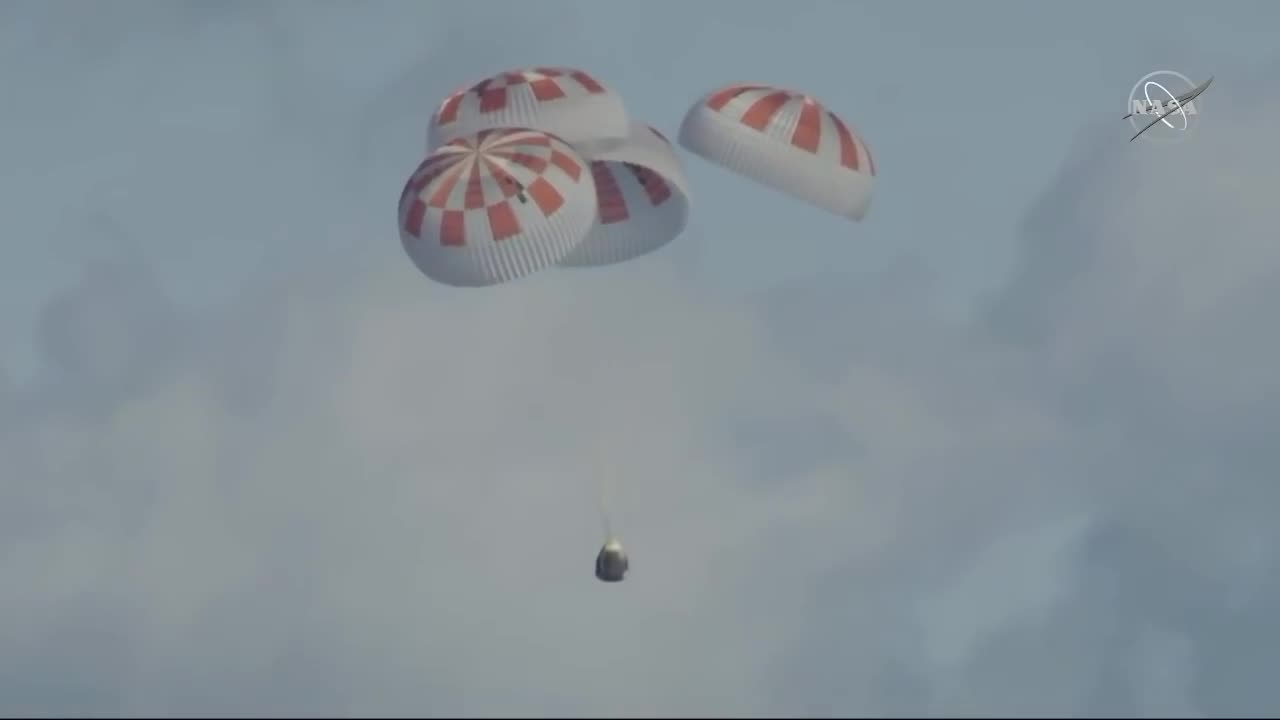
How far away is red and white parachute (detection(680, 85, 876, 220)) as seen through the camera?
75062 millimetres

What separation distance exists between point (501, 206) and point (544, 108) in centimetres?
344

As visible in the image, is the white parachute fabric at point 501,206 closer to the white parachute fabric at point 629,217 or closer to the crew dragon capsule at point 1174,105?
the white parachute fabric at point 629,217

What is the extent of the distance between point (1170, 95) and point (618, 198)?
34.8m

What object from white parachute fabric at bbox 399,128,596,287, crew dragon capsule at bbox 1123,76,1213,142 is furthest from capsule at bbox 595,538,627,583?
crew dragon capsule at bbox 1123,76,1213,142

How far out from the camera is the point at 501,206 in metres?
74.4

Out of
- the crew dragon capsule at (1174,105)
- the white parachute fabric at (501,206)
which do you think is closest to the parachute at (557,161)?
the white parachute fabric at (501,206)

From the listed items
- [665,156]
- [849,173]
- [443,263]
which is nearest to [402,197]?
[443,263]

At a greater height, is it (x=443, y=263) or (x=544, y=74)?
(x=544, y=74)

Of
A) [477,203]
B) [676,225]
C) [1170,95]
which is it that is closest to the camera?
[477,203]

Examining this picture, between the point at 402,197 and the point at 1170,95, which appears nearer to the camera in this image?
the point at 402,197

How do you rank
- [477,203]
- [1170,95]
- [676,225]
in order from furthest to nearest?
[1170,95]
[676,225]
[477,203]

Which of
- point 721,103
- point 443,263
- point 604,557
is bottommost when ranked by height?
point 604,557

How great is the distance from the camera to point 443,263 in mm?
75125

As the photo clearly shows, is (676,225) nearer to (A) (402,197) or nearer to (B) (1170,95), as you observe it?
(A) (402,197)
